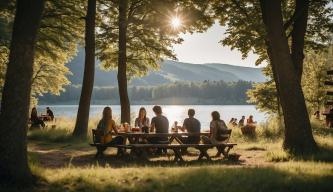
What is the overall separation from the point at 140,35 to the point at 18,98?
16.4 meters

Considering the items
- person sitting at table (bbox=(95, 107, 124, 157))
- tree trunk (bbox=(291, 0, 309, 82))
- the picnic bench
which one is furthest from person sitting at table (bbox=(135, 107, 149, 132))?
tree trunk (bbox=(291, 0, 309, 82))

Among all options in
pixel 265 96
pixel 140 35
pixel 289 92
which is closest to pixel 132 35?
pixel 140 35

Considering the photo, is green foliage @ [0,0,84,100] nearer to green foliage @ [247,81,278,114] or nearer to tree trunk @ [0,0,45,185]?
tree trunk @ [0,0,45,185]

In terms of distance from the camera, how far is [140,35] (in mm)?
25031

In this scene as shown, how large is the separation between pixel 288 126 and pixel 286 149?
2.49ft

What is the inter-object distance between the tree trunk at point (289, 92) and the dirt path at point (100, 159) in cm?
130

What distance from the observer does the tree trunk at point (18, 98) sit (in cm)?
900

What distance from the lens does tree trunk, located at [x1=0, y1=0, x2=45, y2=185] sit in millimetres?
9000

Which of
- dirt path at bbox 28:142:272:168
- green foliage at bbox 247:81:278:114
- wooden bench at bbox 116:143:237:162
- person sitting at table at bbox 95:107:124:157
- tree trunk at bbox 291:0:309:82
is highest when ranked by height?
tree trunk at bbox 291:0:309:82

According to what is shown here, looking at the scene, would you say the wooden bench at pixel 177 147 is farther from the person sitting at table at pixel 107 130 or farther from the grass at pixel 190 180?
the grass at pixel 190 180

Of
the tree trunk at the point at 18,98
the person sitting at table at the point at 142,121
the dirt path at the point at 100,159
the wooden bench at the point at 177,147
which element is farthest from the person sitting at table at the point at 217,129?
the tree trunk at the point at 18,98

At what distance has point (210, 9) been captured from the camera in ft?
73.4

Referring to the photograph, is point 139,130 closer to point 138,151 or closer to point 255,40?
point 138,151

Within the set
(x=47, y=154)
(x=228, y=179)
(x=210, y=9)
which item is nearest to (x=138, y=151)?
(x=47, y=154)
